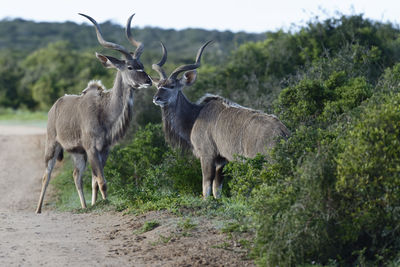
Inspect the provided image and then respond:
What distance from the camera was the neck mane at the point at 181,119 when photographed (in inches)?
305

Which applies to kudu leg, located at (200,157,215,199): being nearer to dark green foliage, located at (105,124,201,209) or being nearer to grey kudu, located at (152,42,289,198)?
grey kudu, located at (152,42,289,198)

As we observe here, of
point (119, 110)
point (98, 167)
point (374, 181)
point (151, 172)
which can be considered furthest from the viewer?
point (119, 110)

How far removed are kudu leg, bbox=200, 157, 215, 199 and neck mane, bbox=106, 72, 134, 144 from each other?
4.41ft

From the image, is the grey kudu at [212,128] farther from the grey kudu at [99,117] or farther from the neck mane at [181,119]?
the grey kudu at [99,117]

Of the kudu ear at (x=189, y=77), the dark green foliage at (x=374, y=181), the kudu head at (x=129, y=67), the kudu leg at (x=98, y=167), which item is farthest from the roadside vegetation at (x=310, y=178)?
the kudu head at (x=129, y=67)

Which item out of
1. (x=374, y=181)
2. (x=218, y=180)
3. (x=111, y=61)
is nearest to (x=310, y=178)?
(x=374, y=181)

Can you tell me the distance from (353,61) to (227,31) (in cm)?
7452

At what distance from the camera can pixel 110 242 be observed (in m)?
5.43

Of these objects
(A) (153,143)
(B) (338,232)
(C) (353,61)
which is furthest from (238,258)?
(C) (353,61)

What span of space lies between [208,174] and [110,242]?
2010 mm

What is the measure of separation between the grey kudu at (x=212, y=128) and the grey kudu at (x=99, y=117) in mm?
394

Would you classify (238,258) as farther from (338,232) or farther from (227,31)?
(227,31)

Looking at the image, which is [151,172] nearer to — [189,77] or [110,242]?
[189,77]

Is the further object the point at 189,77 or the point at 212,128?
the point at 189,77
